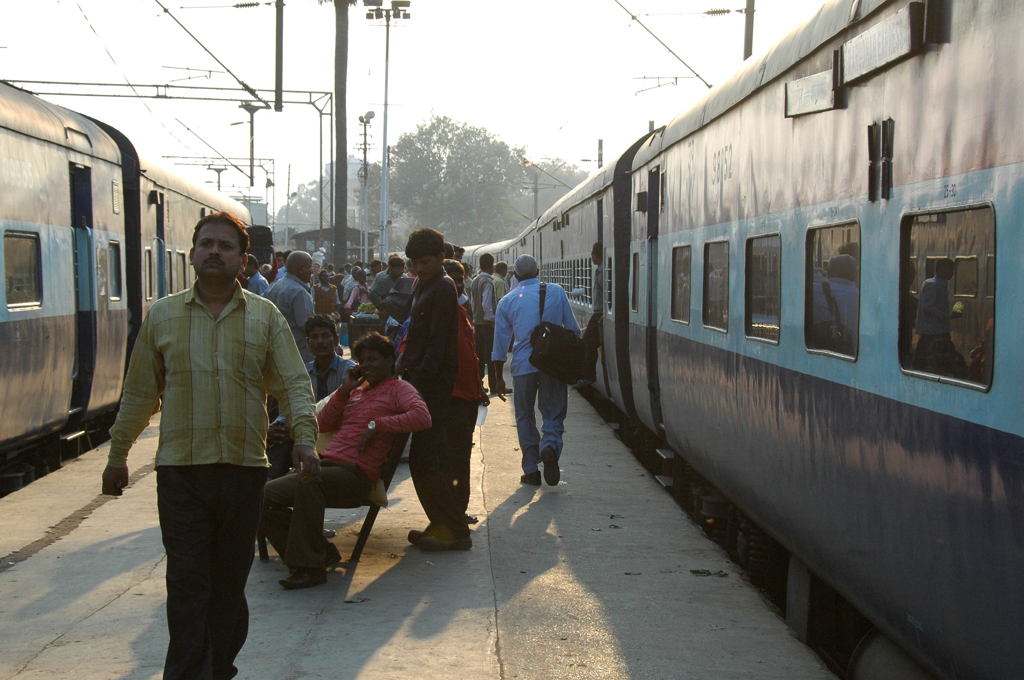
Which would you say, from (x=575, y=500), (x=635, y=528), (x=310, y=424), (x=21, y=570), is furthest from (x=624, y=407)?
(x=310, y=424)

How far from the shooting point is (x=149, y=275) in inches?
619

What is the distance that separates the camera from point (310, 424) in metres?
5.00

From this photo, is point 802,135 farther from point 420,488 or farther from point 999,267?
point 420,488

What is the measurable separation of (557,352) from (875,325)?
5.70 metres

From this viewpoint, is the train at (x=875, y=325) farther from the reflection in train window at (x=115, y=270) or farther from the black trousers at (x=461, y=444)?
the reflection in train window at (x=115, y=270)

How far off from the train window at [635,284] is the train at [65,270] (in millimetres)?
4896

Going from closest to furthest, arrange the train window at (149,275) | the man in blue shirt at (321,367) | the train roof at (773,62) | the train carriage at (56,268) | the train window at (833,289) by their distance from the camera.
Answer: the train window at (833,289) → the train roof at (773,62) → the man in blue shirt at (321,367) → the train carriage at (56,268) → the train window at (149,275)

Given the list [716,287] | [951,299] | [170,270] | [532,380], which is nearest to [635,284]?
[532,380]

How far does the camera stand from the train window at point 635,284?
12.2 metres

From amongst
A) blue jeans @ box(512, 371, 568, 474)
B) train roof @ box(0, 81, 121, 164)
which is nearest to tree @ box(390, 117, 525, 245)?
train roof @ box(0, 81, 121, 164)

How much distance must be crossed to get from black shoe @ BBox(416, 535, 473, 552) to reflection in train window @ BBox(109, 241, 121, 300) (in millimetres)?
6946

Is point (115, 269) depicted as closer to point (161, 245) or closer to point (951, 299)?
point (161, 245)

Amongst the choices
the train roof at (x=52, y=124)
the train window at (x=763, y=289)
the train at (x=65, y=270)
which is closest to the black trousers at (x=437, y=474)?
the train window at (x=763, y=289)

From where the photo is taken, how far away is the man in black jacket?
797 cm
